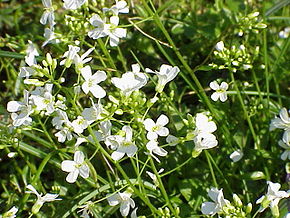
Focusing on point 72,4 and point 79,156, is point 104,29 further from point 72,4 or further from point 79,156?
point 79,156

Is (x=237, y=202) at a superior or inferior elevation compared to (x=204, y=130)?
inferior

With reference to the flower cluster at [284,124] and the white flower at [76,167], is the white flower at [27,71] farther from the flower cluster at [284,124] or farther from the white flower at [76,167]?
the flower cluster at [284,124]

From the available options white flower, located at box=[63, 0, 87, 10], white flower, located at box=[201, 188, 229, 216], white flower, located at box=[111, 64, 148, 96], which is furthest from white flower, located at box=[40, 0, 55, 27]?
white flower, located at box=[201, 188, 229, 216]

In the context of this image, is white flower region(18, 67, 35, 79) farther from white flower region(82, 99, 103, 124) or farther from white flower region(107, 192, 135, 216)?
white flower region(107, 192, 135, 216)

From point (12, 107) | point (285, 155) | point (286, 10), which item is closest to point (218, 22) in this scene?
point (286, 10)

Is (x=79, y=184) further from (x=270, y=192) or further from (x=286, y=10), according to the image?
(x=286, y=10)

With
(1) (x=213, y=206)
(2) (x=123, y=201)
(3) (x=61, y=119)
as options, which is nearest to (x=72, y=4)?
(3) (x=61, y=119)

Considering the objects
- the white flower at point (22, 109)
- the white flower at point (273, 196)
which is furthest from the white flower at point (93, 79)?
the white flower at point (273, 196)
